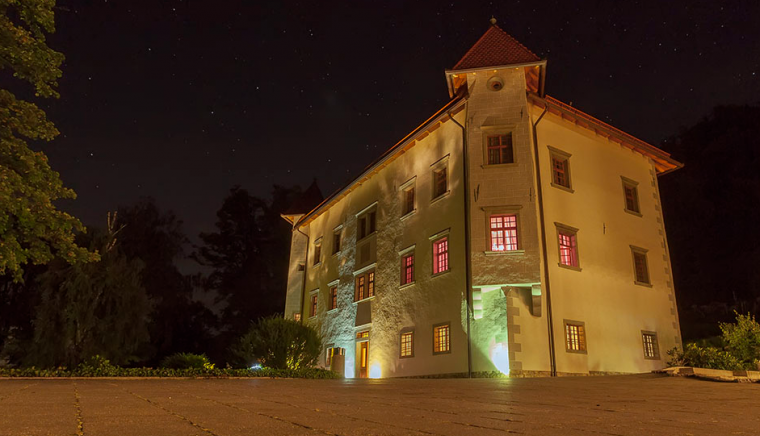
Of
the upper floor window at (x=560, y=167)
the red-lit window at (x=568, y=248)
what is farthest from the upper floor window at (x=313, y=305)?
the upper floor window at (x=560, y=167)

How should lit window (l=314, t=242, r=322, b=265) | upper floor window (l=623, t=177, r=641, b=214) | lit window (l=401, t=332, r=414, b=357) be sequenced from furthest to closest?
lit window (l=314, t=242, r=322, b=265) → upper floor window (l=623, t=177, r=641, b=214) → lit window (l=401, t=332, r=414, b=357)

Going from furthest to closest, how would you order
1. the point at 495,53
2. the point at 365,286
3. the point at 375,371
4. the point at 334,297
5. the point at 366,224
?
the point at 334,297 < the point at 366,224 < the point at 365,286 < the point at 375,371 < the point at 495,53

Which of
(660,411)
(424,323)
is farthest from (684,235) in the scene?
(660,411)

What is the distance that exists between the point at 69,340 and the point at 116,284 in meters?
3.32

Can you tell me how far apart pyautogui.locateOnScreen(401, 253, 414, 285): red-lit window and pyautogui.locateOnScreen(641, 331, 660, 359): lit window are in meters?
9.03

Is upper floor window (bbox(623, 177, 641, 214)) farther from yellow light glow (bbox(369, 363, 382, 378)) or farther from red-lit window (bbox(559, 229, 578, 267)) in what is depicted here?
yellow light glow (bbox(369, 363, 382, 378))

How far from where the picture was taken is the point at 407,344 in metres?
20.8

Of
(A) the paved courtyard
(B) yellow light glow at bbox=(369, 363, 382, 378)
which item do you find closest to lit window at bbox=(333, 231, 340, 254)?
(B) yellow light glow at bbox=(369, 363, 382, 378)

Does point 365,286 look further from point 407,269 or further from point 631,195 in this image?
point 631,195

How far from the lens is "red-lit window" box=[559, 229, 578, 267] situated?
1819 centimetres

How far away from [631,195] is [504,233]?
757 centimetres

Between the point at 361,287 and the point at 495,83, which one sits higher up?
the point at 495,83

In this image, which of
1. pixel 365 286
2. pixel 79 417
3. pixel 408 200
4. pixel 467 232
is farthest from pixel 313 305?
pixel 79 417

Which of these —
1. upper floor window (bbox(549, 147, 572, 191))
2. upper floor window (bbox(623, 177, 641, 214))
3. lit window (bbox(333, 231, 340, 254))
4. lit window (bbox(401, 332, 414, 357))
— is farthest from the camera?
lit window (bbox(333, 231, 340, 254))
